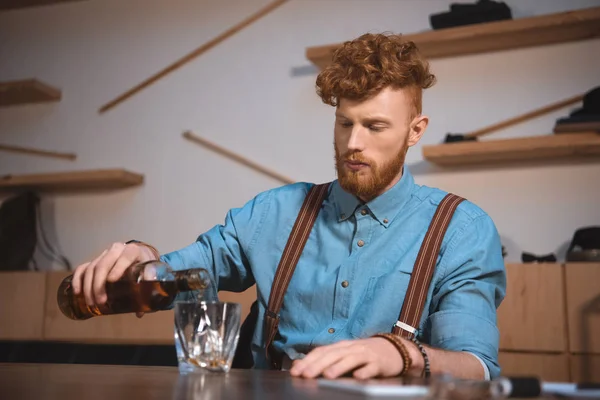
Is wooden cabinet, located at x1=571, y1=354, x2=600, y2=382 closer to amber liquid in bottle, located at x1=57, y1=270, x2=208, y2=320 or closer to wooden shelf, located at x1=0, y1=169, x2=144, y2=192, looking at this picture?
amber liquid in bottle, located at x1=57, y1=270, x2=208, y2=320

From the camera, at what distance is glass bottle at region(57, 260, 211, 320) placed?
3.66ft

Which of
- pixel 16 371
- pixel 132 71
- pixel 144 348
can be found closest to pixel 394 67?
pixel 16 371

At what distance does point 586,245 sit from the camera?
257cm

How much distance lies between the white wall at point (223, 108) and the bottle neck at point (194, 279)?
2027 millimetres

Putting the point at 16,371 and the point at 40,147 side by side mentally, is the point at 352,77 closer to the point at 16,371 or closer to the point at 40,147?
the point at 16,371

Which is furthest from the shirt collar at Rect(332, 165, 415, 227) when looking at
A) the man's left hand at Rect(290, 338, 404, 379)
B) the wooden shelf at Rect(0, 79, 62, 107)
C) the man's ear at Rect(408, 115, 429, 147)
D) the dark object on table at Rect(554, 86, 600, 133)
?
the wooden shelf at Rect(0, 79, 62, 107)

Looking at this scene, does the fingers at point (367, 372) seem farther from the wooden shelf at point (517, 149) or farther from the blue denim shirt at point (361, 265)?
the wooden shelf at point (517, 149)

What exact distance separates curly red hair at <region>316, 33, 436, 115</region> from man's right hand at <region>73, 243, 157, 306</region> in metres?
0.65

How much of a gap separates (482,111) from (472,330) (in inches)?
70.9

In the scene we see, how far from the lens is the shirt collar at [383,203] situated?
169 cm

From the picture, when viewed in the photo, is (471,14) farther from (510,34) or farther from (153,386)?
(153,386)

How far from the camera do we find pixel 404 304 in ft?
4.88

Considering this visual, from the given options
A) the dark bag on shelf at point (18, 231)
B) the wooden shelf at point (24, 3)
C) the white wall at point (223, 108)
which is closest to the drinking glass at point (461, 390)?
the white wall at point (223, 108)

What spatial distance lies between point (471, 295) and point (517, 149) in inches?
56.2
